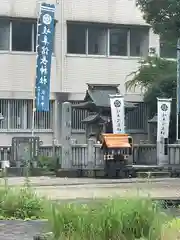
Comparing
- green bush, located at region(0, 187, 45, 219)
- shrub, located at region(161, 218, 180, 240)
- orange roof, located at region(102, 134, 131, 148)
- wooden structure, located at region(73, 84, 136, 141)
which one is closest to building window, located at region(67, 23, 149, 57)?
wooden structure, located at region(73, 84, 136, 141)

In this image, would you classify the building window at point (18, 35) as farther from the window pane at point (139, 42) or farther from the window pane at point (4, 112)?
the window pane at point (139, 42)

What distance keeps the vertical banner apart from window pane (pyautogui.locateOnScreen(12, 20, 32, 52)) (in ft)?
11.3

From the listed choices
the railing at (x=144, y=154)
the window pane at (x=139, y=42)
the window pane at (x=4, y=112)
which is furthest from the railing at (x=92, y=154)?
the window pane at (x=139, y=42)

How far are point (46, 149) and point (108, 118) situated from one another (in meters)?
3.32

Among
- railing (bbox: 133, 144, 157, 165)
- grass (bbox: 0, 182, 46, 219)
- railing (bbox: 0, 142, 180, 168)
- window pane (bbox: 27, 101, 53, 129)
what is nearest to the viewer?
grass (bbox: 0, 182, 46, 219)

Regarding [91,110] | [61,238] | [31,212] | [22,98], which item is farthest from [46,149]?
[61,238]

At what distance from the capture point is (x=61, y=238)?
6547 mm

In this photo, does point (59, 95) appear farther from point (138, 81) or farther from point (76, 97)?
point (138, 81)

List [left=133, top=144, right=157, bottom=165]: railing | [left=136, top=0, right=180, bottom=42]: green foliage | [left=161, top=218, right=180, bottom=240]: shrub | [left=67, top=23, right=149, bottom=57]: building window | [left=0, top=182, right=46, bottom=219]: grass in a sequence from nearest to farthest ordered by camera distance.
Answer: [left=161, top=218, right=180, bottom=240]: shrub, [left=0, top=182, right=46, bottom=219]: grass, [left=136, top=0, right=180, bottom=42]: green foliage, [left=133, top=144, right=157, bottom=165]: railing, [left=67, top=23, right=149, bottom=57]: building window

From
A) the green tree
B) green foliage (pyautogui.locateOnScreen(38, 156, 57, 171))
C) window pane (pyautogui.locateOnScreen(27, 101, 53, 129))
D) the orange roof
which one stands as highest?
the green tree

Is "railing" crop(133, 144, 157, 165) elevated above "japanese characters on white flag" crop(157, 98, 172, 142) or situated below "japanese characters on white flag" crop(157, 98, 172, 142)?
below

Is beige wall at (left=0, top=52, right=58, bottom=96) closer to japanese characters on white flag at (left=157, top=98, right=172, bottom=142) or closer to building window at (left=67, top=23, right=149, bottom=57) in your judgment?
building window at (left=67, top=23, right=149, bottom=57)

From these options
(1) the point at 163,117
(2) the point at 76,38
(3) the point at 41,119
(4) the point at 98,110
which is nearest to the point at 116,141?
(1) the point at 163,117

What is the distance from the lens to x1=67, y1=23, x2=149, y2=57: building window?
3634cm
